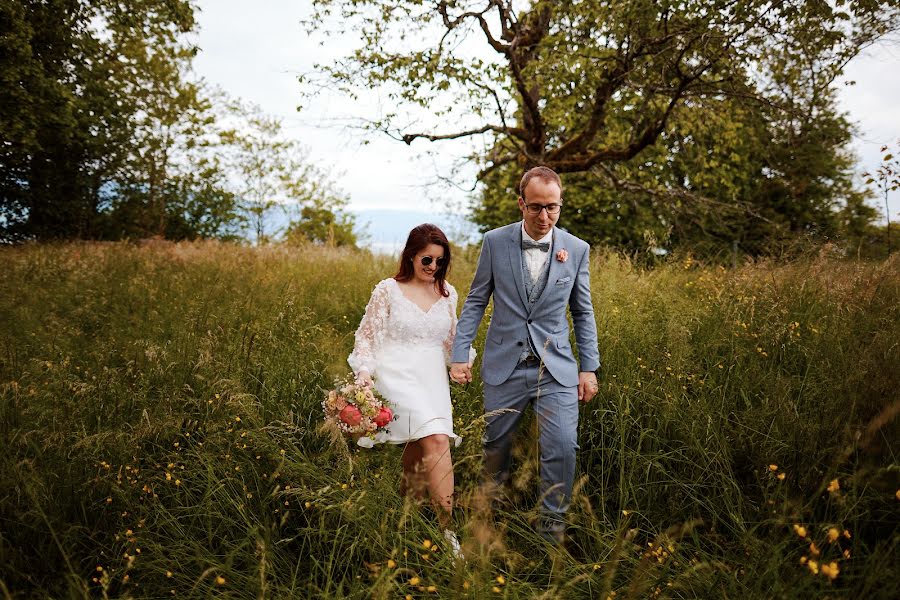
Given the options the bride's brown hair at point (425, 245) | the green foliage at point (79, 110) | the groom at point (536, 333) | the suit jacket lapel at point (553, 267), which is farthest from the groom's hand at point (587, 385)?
the green foliage at point (79, 110)

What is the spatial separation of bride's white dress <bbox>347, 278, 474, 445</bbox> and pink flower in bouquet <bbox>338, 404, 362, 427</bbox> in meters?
0.38

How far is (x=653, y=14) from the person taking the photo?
278 inches

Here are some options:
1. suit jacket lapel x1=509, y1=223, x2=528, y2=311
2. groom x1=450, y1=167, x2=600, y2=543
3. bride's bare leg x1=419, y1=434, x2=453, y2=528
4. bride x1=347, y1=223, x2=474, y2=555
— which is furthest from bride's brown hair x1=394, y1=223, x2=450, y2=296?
bride's bare leg x1=419, y1=434, x2=453, y2=528

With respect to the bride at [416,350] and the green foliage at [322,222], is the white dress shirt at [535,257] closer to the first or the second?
the bride at [416,350]

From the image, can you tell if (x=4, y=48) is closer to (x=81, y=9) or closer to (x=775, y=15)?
(x=81, y=9)

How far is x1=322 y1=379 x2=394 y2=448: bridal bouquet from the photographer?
2.70 meters

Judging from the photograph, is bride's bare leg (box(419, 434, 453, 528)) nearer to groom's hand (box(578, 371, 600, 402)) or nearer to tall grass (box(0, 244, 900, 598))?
tall grass (box(0, 244, 900, 598))

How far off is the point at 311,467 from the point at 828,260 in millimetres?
4975

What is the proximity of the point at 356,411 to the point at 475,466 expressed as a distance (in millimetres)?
670

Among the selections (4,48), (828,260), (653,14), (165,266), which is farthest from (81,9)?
(828,260)

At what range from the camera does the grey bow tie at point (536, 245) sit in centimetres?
324

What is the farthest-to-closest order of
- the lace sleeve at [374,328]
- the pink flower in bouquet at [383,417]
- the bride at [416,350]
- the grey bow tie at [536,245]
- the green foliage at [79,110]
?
the green foliage at [79,110]
the lace sleeve at [374,328]
the grey bow tie at [536,245]
the bride at [416,350]
the pink flower in bouquet at [383,417]

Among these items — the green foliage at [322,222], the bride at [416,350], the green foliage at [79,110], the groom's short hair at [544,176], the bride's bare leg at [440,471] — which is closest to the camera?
the bride's bare leg at [440,471]

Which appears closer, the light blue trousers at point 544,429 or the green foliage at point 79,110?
the light blue trousers at point 544,429
